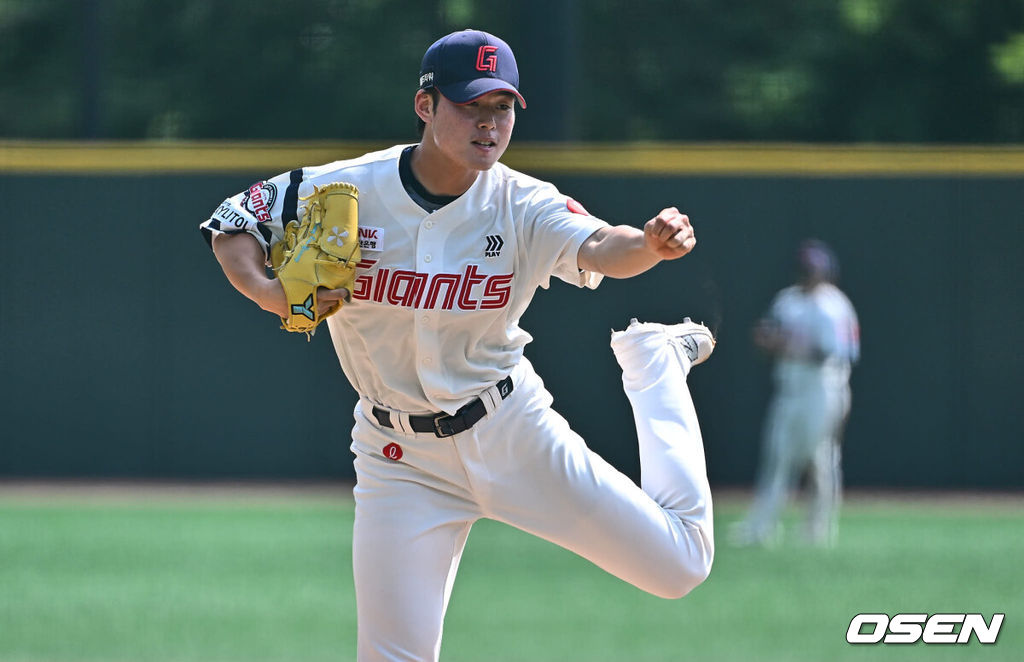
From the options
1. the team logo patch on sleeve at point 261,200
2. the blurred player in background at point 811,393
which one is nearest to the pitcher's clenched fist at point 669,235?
the team logo patch on sleeve at point 261,200

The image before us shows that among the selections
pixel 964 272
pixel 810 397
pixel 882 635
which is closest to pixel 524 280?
pixel 882 635

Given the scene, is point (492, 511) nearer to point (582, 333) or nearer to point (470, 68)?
point (470, 68)

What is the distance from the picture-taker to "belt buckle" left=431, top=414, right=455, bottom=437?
4152mm

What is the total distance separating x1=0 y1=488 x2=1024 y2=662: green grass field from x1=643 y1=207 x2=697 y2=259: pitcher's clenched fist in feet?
10.6

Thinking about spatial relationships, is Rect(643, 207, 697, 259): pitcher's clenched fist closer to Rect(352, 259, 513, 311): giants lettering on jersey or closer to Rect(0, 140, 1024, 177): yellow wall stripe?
Rect(352, 259, 513, 311): giants lettering on jersey

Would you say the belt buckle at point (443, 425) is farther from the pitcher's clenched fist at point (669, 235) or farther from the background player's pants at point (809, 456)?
the background player's pants at point (809, 456)

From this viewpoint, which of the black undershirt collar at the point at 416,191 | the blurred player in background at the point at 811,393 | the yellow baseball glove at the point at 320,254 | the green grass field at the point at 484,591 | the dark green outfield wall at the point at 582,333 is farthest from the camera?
the dark green outfield wall at the point at 582,333

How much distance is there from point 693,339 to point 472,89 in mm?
1189

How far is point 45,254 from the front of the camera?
12.9 metres

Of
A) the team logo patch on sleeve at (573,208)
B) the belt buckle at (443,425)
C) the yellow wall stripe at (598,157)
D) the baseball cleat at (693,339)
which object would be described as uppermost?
the team logo patch on sleeve at (573,208)

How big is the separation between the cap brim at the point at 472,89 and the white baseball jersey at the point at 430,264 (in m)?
0.31

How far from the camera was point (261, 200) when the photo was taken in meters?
4.07

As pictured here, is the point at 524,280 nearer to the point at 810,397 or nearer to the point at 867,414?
the point at 810,397

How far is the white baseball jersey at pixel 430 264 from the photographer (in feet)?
13.4
